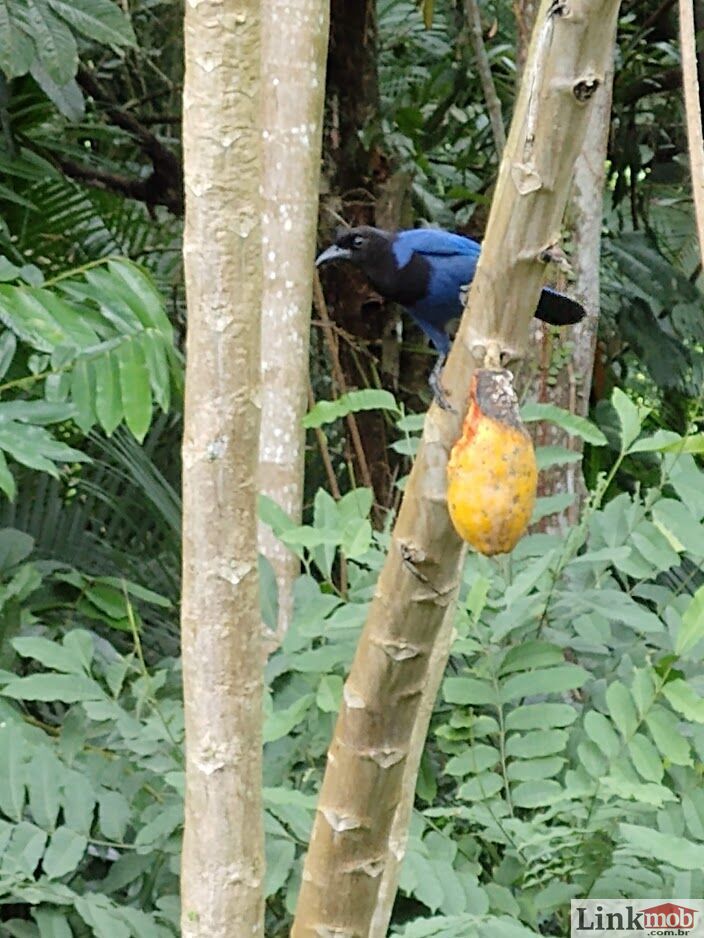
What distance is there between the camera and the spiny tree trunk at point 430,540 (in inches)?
24.9

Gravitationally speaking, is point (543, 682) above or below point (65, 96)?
below

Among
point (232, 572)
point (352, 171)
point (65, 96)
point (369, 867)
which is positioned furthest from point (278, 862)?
point (352, 171)

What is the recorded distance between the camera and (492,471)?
0.65 m

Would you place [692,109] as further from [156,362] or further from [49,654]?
→ [156,362]

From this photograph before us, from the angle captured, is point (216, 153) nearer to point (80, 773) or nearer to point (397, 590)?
point (397, 590)

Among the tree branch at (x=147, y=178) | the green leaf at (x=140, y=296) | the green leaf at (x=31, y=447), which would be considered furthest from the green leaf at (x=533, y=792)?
the tree branch at (x=147, y=178)

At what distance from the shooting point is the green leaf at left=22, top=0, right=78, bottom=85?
2.16 meters

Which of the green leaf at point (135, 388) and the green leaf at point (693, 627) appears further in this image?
the green leaf at point (135, 388)

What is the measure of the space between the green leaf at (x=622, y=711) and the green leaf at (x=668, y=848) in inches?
4.2

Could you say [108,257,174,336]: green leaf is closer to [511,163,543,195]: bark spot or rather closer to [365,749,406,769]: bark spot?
[365,749,406,769]: bark spot

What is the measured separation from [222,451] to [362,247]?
1.47m

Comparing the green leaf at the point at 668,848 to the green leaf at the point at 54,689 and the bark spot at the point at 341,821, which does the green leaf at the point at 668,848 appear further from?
the green leaf at the point at 54,689

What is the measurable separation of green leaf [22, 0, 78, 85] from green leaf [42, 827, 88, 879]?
1.38 metres

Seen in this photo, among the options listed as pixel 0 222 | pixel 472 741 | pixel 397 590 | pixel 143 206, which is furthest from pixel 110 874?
pixel 143 206
